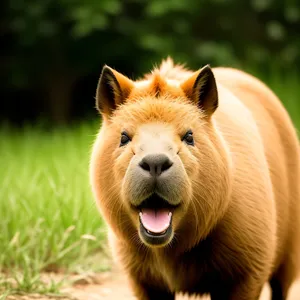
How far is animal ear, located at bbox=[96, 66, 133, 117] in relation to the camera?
4.52 metres

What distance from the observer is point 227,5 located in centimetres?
1327

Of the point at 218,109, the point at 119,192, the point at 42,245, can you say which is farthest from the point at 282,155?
the point at 42,245

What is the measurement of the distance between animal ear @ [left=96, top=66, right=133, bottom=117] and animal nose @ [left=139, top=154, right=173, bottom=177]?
0.64m

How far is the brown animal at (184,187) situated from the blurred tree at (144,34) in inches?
320

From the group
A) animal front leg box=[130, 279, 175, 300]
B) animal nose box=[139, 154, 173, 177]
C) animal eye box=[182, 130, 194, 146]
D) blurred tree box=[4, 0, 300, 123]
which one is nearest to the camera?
animal nose box=[139, 154, 173, 177]

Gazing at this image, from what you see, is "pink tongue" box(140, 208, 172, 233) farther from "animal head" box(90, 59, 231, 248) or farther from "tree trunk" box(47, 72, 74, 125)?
"tree trunk" box(47, 72, 74, 125)

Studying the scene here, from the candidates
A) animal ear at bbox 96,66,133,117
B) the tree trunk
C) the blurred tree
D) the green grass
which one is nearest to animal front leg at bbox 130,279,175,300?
the green grass

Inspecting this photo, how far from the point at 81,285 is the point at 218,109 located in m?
1.99

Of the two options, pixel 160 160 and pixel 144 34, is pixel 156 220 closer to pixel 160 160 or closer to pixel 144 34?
pixel 160 160

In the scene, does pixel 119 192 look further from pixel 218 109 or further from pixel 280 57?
pixel 280 57

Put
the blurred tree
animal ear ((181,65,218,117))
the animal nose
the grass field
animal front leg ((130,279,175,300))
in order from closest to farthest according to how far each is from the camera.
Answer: the animal nose < animal ear ((181,65,218,117)) < animal front leg ((130,279,175,300)) < the grass field < the blurred tree

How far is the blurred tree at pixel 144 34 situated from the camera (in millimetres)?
13109

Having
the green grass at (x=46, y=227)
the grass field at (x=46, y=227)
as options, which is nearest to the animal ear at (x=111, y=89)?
the grass field at (x=46, y=227)

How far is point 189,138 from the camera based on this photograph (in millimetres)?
4297
